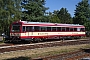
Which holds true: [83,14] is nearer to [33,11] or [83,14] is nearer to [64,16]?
[33,11]

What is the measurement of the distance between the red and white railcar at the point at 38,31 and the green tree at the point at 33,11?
15.0 meters

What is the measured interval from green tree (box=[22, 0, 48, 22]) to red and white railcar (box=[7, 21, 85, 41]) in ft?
49.4

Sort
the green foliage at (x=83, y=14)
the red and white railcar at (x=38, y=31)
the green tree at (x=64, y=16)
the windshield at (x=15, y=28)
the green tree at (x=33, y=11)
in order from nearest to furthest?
the red and white railcar at (x=38, y=31)
the windshield at (x=15, y=28)
the green tree at (x=33, y=11)
the green foliage at (x=83, y=14)
the green tree at (x=64, y=16)

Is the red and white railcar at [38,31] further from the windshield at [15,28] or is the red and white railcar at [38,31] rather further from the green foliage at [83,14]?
the green foliage at [83,14]

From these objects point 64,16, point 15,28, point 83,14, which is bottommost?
point 15,28

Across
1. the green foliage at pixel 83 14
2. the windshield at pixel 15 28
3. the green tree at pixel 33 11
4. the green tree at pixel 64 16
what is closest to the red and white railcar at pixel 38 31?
the windshield at pixel 15 28

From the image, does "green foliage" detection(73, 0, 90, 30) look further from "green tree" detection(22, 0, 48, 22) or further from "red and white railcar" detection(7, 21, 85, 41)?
"red and white railcar" detection(7, 21, 85, 41)

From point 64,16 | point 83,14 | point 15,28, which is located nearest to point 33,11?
point 83,14

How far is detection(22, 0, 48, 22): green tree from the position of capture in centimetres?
5639

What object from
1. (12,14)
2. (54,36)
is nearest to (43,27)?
(54,36)

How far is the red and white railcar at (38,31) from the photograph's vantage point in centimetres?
3291

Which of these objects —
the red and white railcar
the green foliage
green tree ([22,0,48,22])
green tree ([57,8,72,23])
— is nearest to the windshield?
the red and white railcar

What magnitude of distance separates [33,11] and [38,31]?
2272 centimetres

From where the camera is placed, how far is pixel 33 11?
2259 inches
